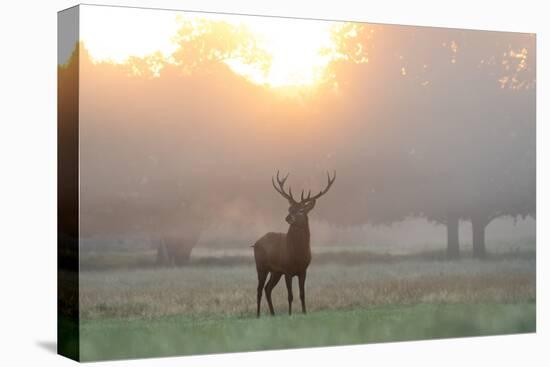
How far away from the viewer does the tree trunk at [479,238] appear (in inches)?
643

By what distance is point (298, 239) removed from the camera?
15266 millimetres

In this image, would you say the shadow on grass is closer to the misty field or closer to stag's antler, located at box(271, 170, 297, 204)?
the misty field

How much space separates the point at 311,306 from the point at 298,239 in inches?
28.8

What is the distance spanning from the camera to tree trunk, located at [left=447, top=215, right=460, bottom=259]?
16156 millimetres

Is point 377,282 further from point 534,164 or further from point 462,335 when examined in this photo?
point 534,164

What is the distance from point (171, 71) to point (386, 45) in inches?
101

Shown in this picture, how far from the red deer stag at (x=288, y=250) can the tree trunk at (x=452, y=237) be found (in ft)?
5.33

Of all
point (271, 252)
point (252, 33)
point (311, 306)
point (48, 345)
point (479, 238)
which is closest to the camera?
point (252, 33)

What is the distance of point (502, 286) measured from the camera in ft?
54.0

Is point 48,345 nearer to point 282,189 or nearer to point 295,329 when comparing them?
point 295,329

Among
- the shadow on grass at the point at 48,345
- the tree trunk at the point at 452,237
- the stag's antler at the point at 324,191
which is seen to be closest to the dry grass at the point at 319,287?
the tree trunk at the point at 452,237

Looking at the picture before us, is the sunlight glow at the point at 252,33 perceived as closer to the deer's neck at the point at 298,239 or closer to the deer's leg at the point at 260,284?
the deer's neck at the point at 298,239

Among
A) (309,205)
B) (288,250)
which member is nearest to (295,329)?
(288,250)

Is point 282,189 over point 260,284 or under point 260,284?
over
